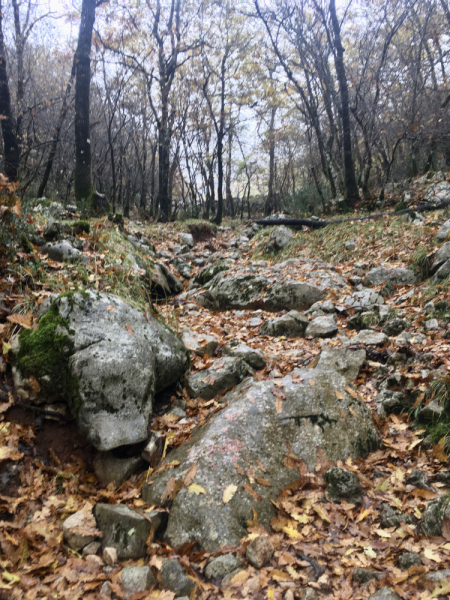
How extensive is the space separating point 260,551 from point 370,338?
121 inches

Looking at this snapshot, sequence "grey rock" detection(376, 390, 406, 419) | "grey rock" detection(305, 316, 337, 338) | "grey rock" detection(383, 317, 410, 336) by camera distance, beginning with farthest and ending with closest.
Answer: "grey rock" detection(305, 316, 337, 338)
"grey rock" detection(383, 317, 410, 336)
"grey rock" detection(376, 390, 406, 419)

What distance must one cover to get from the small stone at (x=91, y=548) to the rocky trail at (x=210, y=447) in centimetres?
1

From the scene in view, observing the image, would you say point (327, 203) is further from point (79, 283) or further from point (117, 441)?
point (117, 441)

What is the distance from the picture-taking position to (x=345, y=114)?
37.9 ft

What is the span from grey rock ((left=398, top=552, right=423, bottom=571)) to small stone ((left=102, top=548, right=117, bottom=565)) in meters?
1.83

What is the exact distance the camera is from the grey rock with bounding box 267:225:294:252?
10.4m

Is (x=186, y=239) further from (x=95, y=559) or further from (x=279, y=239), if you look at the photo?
(x=95, y=559)

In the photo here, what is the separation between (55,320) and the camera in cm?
347

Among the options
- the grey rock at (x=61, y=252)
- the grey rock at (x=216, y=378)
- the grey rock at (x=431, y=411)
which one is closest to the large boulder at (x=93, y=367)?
the grey rock at (x=216, y=378)

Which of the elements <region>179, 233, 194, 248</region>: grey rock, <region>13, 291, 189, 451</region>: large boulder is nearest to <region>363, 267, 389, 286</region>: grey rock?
<region>13, 291, 189, 451</region>: large boulder

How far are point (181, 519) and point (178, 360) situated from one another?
180 cm

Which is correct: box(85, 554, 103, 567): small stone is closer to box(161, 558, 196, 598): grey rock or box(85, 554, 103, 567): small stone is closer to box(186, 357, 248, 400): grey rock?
box(161, 558, 196, 598): grey rock

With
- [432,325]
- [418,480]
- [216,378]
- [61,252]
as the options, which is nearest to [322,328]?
[432,325]

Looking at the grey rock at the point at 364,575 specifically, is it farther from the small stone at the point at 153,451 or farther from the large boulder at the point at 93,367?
the large boulder at the point at 93,367
